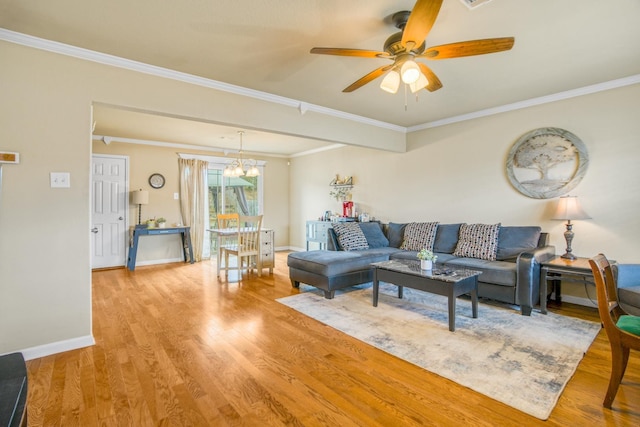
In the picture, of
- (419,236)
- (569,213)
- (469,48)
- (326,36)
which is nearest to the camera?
(469,48)

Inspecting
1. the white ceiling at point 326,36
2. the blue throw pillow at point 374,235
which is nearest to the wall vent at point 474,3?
the white ceiling at point 326,36

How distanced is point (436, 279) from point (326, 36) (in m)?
2.39

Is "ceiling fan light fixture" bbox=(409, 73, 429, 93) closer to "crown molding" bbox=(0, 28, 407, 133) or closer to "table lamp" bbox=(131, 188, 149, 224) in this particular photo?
"crown molding" bbox=(0, 28, 407, 133)

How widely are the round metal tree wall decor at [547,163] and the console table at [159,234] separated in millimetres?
5869

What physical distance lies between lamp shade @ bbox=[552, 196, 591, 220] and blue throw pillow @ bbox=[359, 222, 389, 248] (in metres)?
2.38

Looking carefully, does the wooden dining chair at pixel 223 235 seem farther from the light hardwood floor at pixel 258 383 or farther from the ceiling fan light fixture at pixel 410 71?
the ceiling fan light fixture at pixel 410 71

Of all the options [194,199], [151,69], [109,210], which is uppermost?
[151,69]

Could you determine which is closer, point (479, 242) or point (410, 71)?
point (410, 71)

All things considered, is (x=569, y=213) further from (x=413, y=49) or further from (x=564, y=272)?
(x=413, y=49)

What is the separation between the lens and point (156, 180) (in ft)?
21.0

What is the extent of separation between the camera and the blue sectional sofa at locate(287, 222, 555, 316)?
131 inches

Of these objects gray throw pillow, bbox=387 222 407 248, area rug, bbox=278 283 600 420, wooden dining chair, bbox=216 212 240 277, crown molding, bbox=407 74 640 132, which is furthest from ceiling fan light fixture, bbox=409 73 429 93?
wooden dining chair, bbox=216 212 240 277

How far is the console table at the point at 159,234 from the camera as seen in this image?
5781mm

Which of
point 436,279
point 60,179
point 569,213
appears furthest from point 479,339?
point 60,179
